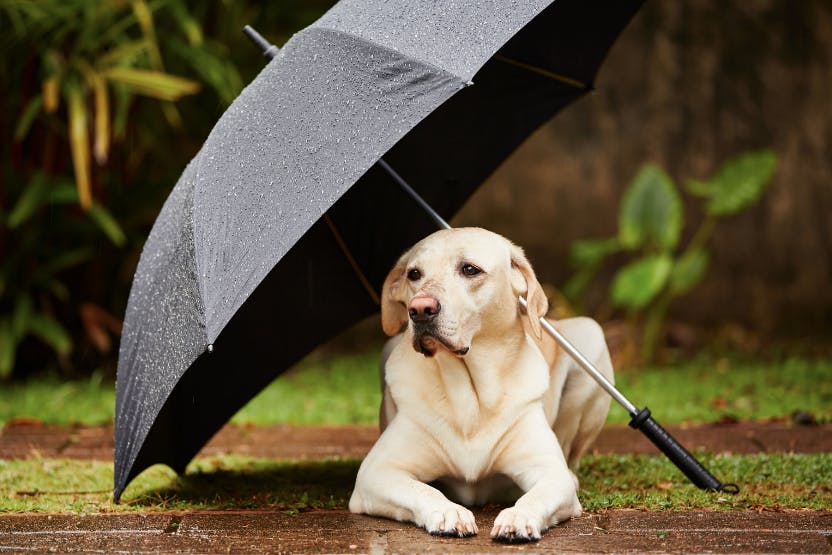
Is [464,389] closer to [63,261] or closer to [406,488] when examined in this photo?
[406,488]

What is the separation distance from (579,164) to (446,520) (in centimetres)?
519

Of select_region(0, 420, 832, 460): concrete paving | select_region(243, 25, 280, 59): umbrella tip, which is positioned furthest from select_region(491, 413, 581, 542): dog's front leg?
select_region(243, 25, 280, 59): umbrella tip

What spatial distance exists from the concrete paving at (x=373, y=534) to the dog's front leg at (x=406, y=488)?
37 millimetres

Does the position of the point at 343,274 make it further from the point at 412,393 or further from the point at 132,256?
the point at 132,256

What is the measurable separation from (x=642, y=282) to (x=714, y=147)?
63.9 inches

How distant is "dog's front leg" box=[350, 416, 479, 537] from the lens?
2966 millimetres

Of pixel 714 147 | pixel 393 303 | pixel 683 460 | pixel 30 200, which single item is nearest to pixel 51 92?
pixel 30 200

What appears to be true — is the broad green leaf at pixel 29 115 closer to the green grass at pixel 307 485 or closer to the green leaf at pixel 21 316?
the green leaf at pixel 21 316

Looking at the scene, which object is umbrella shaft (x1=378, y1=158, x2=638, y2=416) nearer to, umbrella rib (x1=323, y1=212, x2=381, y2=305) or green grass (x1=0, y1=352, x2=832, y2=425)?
umbrella rib (x1=323, y1=212, x2=381, y2=305)

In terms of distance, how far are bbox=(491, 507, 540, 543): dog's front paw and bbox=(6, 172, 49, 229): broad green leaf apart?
427cm

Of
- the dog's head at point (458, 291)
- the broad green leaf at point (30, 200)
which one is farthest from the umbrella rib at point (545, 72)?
the broad green leaf at point (30, 200)

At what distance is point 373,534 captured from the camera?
3.03 metres

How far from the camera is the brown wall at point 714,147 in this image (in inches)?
297

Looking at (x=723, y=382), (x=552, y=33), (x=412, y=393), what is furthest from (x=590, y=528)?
(x=723, y=382)
